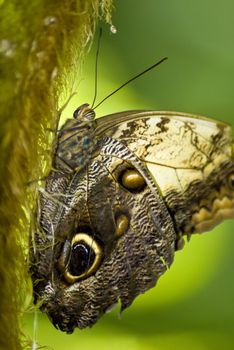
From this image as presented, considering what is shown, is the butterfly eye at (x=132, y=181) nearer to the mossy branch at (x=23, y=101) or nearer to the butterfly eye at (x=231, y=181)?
the butterfly eye at (x=231, y=181)

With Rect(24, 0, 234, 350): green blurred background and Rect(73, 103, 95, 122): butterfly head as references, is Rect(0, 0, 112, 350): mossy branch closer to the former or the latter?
Rect(73, 103, 95, 122): butterfly head

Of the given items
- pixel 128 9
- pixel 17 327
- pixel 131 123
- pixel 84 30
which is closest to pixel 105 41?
pixel 128 9

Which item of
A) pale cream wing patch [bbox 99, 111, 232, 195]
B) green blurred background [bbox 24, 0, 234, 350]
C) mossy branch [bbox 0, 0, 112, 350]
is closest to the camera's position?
mossy branch [bbox 0, 0, 112, 350]

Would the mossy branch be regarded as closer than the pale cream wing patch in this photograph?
Yes

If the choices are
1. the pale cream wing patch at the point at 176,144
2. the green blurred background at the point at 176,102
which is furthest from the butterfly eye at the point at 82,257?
the green blurred background at the point at 176,102

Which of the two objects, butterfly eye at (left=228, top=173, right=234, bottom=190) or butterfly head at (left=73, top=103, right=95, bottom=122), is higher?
butterfly head at (left=73, top=103, right=95, bottom=122)

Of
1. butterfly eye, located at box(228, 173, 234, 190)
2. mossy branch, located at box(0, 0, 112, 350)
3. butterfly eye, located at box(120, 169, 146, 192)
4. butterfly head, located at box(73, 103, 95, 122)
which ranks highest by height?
butterfly head, located at box(73, 103, 95, 122)

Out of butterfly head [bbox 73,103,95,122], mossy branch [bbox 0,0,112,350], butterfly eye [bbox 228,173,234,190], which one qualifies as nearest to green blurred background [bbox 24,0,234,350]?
butterfly head [bbox 73,103,95,122]

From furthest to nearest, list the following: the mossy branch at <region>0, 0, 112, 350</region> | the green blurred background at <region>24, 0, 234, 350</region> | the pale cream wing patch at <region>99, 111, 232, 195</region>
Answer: the green blurred background at <region>24, 0, 234, 350</region>, the pale cream wing patch at <region>99, 111, 232, 195</region>, the mossy branch at <region>0, 0, 112, 350</region>
